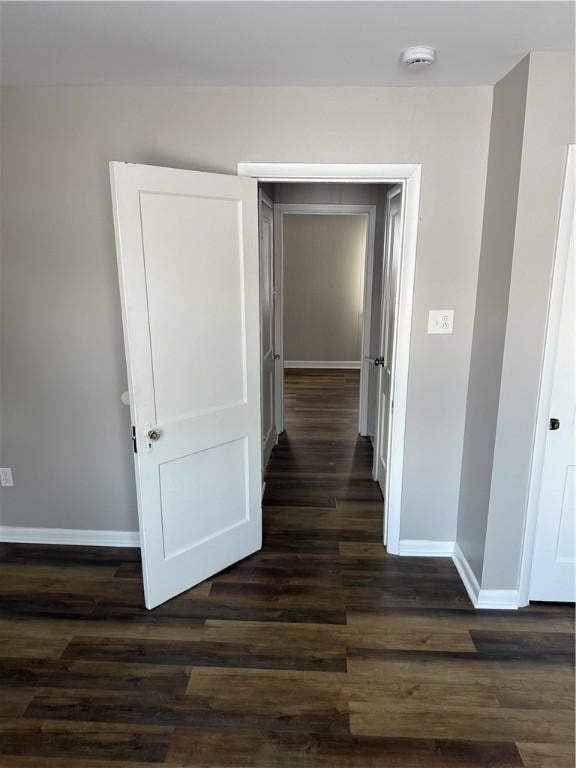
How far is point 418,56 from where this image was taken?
1818 millimetres

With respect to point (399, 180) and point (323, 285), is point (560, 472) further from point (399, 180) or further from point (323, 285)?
point (323, 285)

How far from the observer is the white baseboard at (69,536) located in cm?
281

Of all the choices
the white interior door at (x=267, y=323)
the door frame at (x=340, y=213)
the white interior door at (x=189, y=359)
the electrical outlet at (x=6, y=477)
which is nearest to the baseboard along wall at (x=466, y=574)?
the white interior door at (x=189, y=359)

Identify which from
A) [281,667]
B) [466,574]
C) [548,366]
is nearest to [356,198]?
[548,366]

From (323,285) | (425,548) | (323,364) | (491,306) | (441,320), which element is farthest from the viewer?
(323,364)

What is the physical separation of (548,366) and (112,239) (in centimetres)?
215

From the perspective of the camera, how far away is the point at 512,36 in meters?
1.70

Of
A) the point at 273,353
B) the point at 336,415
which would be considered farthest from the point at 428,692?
the point at 336,415

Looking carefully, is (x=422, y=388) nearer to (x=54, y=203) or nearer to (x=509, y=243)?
(x=509, y=243)

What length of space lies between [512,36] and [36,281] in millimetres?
2366

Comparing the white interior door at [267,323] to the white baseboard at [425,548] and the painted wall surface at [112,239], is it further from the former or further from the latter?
the white baseboard at [425,548]

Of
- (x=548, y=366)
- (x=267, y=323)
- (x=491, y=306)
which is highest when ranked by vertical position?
(x=491, y=306)

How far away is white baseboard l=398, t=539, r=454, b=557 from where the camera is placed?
2.72 m

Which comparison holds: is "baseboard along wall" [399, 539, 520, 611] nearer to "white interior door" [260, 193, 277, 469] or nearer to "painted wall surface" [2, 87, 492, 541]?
"painted wall surface" [2, 87, 492, 541]
